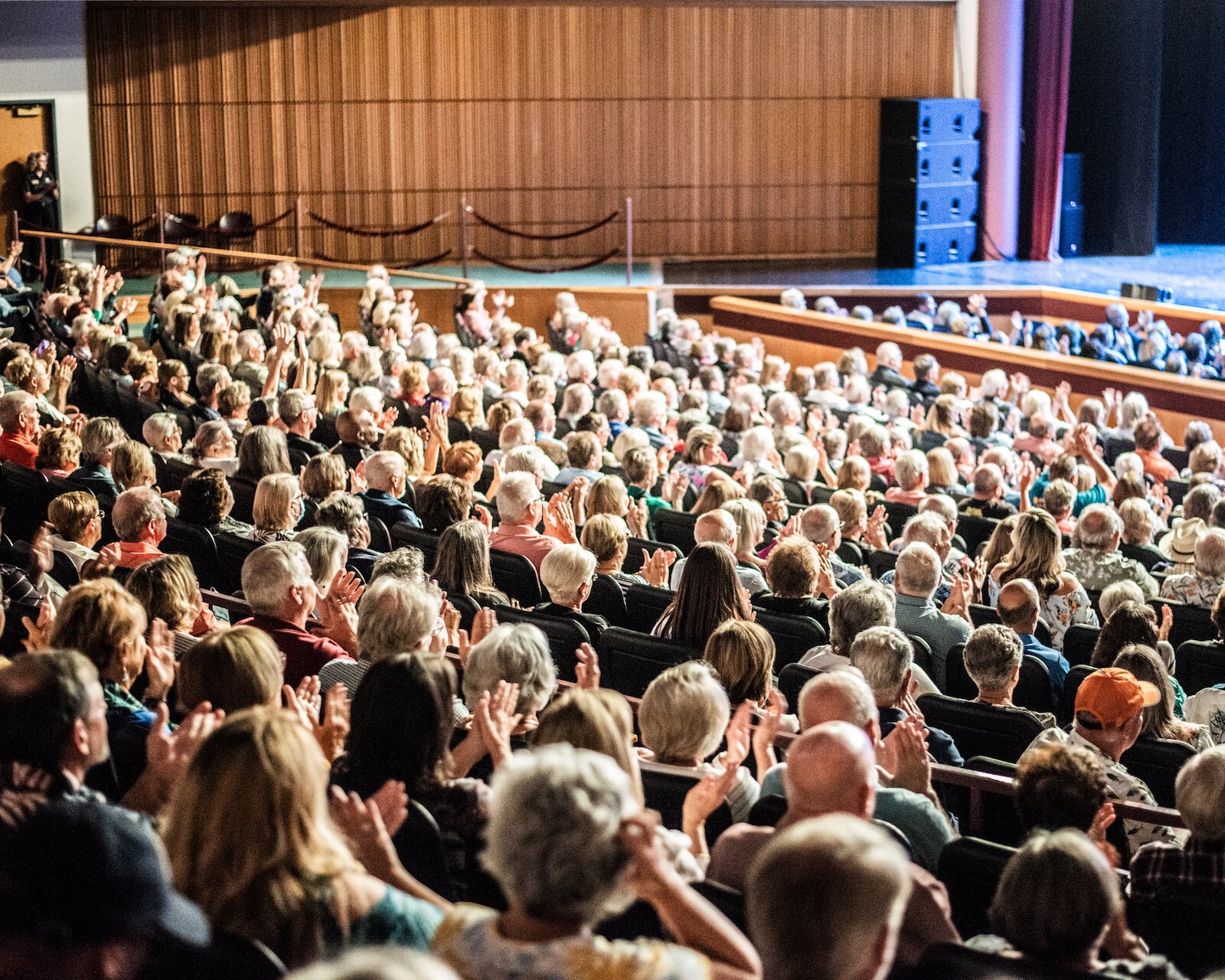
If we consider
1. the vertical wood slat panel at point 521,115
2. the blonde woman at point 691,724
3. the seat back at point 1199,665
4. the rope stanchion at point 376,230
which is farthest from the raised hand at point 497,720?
the vertical wood slat panel at point 521,115

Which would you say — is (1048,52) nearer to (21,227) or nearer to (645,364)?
(645,364)

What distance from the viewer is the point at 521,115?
61.7 ft

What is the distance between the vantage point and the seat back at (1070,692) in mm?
5012

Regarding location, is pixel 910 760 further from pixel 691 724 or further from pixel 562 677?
pixel 562 677

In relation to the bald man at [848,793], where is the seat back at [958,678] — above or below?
below

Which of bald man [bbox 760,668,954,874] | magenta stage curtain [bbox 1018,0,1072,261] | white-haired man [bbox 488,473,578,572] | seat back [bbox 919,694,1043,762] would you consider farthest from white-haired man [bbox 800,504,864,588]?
magenta stage curtain [bbox 1018,0,1072,261]

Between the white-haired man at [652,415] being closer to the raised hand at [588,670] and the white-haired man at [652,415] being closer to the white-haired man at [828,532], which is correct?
the white-haired man at [828,532]

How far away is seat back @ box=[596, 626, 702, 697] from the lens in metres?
4.88

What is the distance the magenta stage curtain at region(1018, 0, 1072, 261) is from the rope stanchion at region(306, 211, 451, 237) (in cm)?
724

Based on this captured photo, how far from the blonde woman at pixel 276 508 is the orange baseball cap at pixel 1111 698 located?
2.99 m

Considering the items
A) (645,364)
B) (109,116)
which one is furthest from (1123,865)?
(109,116)

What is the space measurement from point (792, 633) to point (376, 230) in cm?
1399

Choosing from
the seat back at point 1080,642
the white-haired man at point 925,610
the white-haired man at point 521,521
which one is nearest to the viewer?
the white-haired man at point 925,610

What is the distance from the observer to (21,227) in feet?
53.4
